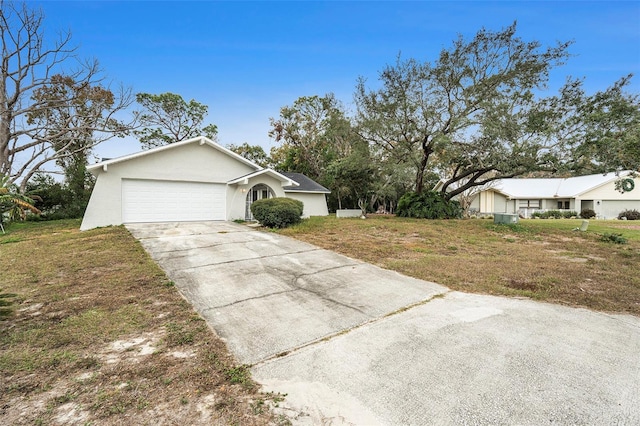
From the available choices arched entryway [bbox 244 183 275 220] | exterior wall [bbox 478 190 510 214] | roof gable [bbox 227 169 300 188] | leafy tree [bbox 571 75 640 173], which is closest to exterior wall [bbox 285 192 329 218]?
arched entryway [bbox 244 183 275 220]

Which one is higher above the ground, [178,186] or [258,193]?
[178,186]

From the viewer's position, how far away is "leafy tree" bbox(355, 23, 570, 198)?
14.4m

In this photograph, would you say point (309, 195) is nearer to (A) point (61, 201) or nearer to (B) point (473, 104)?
(B) point (473, 104)

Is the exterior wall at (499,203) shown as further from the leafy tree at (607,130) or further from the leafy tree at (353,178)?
the leafy tree at (607,130)

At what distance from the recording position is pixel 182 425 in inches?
81.1

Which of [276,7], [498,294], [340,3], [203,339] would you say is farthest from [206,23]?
[498,294]

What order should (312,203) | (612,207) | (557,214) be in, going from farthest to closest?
(612,207) → (557,214) → (312,203)

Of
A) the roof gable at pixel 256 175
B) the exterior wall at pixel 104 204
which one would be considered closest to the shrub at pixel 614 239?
the roof gable at pixel 256 175

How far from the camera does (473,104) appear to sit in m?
15.6

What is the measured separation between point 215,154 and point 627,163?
19.3 meters

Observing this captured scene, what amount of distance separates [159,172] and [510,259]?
49.4 ft

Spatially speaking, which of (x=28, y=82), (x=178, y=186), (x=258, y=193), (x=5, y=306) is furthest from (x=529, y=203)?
(x=28, y=82)

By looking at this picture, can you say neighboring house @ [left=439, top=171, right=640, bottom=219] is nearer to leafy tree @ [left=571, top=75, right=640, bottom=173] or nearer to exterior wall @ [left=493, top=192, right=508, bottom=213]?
exterior wall @ [left=493, top=192, right=508, bottom=213]

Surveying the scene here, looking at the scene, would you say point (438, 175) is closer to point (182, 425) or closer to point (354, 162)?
point (354, 162)
